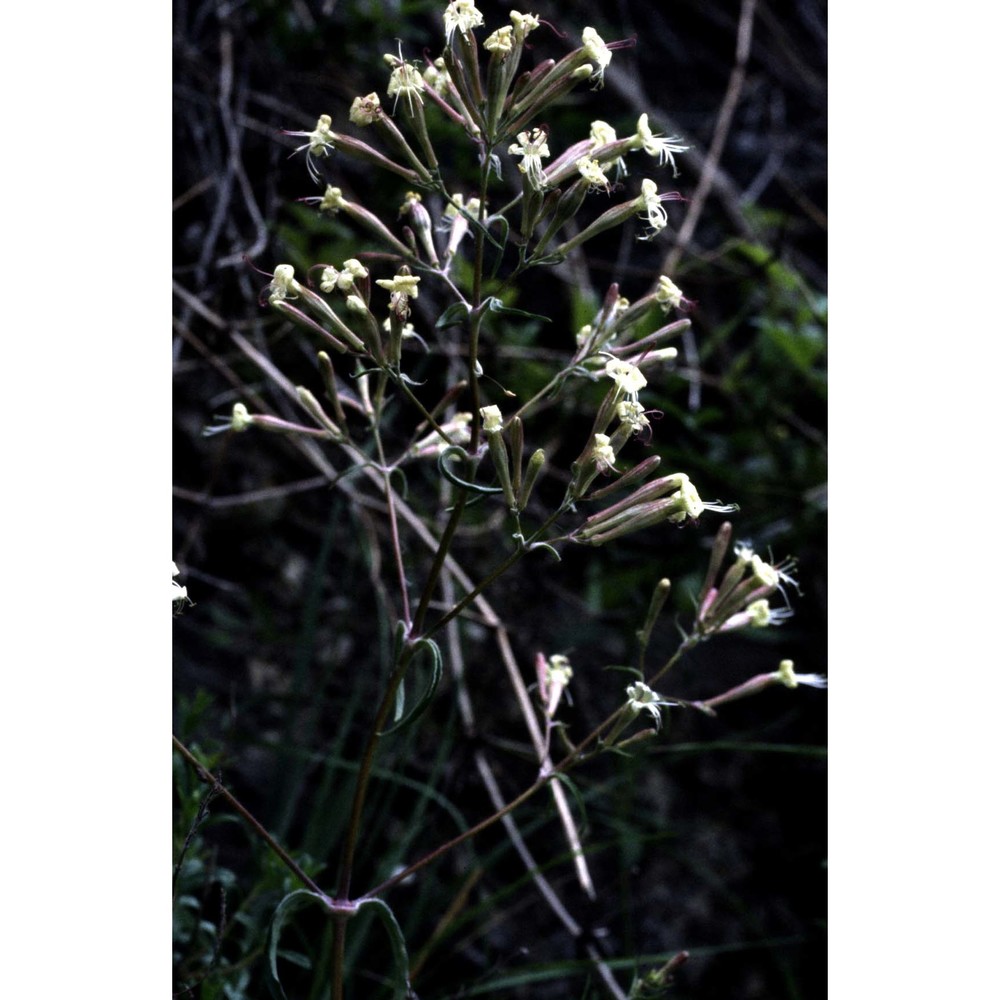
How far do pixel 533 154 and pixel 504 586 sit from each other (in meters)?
1.06

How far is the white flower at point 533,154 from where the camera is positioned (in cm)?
65

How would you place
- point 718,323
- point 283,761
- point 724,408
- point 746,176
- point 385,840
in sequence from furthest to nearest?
point 746,176
point 718,323
point 724,408
point 385,840
point 283,761

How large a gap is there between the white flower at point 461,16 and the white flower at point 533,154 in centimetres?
8

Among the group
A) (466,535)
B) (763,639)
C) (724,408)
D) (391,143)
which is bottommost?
(763,639)

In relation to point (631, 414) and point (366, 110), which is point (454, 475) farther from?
point (366, 110)

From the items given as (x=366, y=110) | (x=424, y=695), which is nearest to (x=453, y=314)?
(x=366, y=110)

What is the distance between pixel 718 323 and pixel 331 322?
1428 mm

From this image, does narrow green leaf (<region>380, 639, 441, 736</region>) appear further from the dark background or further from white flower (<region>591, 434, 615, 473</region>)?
the dark background

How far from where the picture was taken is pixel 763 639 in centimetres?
172

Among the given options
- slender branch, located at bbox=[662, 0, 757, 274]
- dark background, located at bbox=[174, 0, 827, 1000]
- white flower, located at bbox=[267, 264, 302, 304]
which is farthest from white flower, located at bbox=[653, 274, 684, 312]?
slender branch, located at bbox=[662, 0, 757, 274]

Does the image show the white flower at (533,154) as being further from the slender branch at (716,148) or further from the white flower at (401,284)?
the slender branch at (716,148)

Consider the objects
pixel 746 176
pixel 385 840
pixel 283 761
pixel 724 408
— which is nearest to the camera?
pixel 283 761

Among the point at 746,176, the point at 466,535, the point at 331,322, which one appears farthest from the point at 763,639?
the point at 331,322
